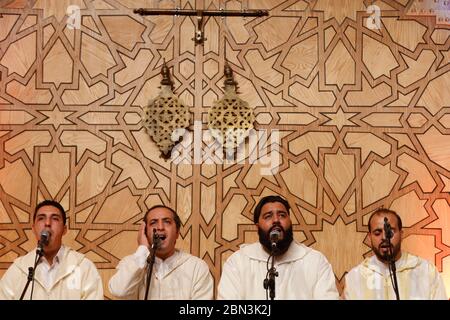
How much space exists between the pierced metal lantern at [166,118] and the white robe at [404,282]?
5.78 feet

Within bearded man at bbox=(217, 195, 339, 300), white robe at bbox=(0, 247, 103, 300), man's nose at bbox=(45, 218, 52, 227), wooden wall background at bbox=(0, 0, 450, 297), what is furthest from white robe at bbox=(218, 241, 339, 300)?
man's nose at bbox=(45, 218, 52, 227)

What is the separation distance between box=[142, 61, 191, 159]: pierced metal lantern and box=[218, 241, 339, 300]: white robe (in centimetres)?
111

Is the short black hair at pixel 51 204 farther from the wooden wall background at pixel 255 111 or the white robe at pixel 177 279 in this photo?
the white robe at pixel 177 279

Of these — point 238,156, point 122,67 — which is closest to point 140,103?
point 122,67

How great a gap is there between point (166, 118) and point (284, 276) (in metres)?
1.57

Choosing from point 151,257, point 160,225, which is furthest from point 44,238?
point 160,225

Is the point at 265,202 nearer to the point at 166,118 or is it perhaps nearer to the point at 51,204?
the point at 166,118

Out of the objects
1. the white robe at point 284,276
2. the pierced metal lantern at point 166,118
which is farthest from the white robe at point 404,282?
the pierced metal lantern at point 166,118

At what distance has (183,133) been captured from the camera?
584 cm

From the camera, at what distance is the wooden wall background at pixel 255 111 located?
226 inches

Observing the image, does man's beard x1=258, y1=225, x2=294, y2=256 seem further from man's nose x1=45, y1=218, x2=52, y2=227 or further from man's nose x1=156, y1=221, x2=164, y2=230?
man's nose x1=45, y1=218, x2=52, y2=227

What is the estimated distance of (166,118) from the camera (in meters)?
5.81

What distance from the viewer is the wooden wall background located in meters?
5.74
